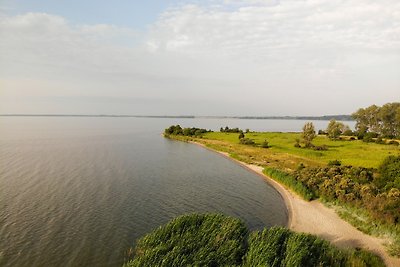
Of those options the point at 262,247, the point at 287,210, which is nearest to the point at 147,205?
the point at 287,210

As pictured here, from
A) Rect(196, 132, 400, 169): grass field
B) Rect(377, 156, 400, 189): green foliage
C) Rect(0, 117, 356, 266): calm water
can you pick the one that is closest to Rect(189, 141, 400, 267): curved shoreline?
Rect(0, 117, 356, 266): calm water

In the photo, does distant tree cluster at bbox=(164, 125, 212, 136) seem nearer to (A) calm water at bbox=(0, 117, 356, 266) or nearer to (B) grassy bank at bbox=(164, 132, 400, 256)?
(B) grassy bank at bbox=(164, 132, 400, 256)

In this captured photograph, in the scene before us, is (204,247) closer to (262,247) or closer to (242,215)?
(262,247)

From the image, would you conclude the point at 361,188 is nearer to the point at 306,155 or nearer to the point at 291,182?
the point at 291,182

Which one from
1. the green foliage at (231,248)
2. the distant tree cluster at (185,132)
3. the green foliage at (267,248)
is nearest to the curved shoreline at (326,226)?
the green foliage at (231,248)

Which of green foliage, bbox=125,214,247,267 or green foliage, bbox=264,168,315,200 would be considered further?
green foliage, bbox=264,168,315,200

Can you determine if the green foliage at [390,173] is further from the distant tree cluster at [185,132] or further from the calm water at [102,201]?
the distant tree cluster at [185,132]
